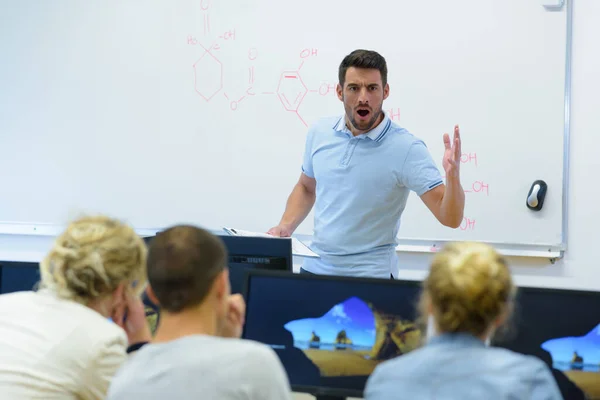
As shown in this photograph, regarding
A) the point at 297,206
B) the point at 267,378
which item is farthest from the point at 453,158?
the point at 267,378

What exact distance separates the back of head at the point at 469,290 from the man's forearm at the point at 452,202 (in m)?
1.23

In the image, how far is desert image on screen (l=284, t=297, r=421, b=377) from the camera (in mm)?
1842

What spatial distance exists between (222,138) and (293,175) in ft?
1.43

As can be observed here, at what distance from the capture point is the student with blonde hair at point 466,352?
1302 mm

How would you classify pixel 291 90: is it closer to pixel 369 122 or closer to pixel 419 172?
pixel 369 122

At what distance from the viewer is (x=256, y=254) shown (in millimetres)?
2316

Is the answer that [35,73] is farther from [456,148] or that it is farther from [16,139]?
[456,148]

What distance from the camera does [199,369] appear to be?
4.29 ft

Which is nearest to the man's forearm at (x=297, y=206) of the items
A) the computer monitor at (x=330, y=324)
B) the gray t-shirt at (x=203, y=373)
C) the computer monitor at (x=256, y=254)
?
the computer monitor at (x=256, y=254)

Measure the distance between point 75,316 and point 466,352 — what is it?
0.84 metres

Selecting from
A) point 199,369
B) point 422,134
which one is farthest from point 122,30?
point 199,369

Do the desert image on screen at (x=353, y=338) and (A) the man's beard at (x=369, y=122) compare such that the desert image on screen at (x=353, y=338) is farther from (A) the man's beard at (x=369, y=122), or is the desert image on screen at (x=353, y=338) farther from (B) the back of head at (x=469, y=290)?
(A) the man's beard at (x=369, y=122)

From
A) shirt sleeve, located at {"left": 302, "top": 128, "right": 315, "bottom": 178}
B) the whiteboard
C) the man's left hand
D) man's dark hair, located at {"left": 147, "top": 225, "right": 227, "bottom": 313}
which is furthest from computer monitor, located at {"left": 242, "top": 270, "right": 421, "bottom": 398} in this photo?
the whiteboard

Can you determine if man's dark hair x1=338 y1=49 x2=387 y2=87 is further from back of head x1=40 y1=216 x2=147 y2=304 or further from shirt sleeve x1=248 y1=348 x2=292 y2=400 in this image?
shirt sleeve x1=248 y1=348 x2=292 y2=400
